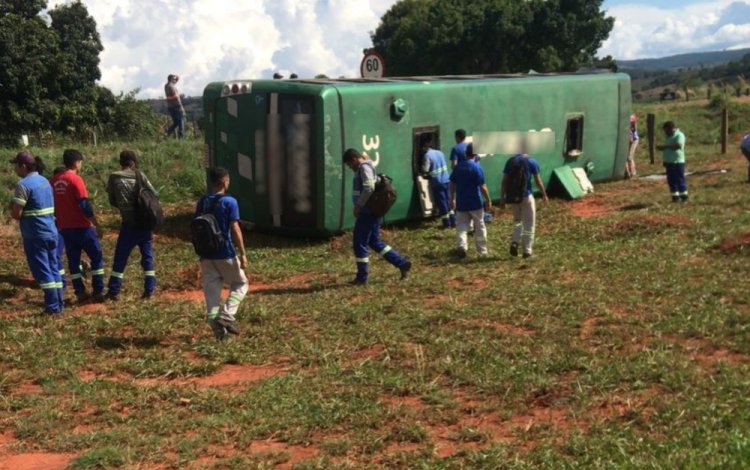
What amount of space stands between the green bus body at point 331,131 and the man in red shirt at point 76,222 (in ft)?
12.9

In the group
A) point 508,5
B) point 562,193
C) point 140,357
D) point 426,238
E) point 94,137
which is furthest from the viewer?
point 508,5

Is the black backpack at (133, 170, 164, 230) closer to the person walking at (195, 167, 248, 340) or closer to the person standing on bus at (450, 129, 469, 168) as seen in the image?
the person walking at (195, 167, 248, 340)

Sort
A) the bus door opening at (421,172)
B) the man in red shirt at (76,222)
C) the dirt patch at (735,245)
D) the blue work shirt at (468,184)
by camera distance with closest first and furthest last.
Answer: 1. the man in red shirt at (76,222)
2. the dirt patch at (735,245)
3. the blue work shirt at (468,184)
4. the bus door opening at (421,172)

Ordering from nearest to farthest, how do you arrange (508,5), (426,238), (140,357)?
(140,357), (426,238), (508,5)

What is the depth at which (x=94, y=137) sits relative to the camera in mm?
21031

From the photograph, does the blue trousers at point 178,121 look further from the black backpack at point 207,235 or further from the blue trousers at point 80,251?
the black backpack at point 207,235

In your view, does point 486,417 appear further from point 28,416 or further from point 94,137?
Answer: point 94,137

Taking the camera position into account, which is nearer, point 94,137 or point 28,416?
point 28,416

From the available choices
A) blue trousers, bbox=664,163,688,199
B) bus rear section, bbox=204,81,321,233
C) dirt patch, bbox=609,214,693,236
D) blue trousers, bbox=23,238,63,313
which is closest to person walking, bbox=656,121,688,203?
blue trousers, bbox=664,163,688,199

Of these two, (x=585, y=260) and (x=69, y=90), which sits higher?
(x=69, y=90)

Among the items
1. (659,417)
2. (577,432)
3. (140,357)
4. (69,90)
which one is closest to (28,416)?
(140,357)

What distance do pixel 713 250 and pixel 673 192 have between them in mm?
4978

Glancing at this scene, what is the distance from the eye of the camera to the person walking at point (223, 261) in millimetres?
7883

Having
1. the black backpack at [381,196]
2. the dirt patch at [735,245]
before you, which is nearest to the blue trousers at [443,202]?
the black backpack at [381,196]
